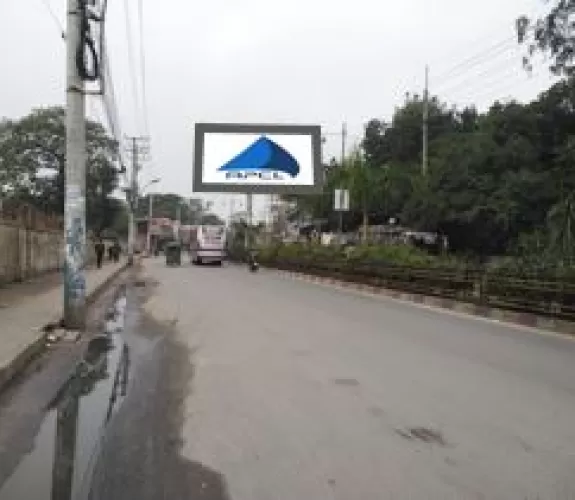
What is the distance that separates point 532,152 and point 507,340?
36639 millimetres

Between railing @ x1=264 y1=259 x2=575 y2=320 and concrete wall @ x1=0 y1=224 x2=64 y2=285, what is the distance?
12.4 metres

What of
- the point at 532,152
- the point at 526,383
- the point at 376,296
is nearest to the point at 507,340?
the point at 526,383

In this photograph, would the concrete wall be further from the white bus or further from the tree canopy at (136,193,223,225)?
the tree canopy at (136,193,223,225)

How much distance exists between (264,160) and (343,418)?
48.0 metres

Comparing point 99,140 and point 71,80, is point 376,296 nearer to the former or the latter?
point 71,80

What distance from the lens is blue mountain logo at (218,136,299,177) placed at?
55938mm

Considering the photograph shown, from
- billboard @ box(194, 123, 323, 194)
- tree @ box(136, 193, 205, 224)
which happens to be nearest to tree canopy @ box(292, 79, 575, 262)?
billboard @ box(194, 123, 323, 194)

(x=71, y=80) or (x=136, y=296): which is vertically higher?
(x=71, y=80)

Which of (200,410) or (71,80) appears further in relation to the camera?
(71,80)

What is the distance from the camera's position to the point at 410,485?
613cm

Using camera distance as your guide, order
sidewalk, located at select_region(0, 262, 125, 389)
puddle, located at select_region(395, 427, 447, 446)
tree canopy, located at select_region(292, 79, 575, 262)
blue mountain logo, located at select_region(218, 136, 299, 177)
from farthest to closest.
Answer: blue mountain logo, located at select_region(218, 136, 299, 177), tree canopy, located at select_region(292, 79, 575, 262), sidewalk, located at select_region(0, 262, 125, 389), puddle, located at select_region(395, 427, 447, 446)

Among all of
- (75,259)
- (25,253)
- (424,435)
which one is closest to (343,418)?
(424,435)

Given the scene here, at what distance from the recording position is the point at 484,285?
78.3 feet

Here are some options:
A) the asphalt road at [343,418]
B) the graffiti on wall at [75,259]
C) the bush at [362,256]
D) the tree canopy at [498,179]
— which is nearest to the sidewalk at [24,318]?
the graffiti on wall at [75,259]
